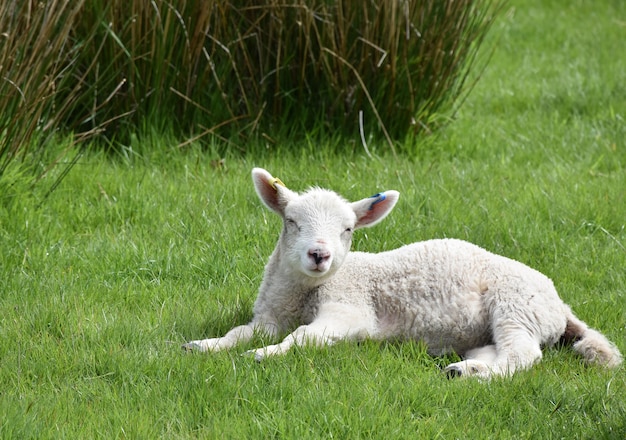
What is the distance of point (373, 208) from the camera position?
4.67m

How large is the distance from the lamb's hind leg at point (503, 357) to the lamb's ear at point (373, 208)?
75 centimetres

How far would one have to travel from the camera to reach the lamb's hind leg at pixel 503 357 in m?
4.10

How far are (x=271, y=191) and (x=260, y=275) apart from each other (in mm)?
717

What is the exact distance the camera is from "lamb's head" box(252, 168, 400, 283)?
429 cm

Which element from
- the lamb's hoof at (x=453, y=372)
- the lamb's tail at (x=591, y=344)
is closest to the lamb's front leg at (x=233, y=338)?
the lamb's hoof at (x=453, y=372)

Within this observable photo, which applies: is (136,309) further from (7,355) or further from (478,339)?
(478,339)

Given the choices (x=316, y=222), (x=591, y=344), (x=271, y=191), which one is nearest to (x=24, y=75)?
(x=271, y=191)

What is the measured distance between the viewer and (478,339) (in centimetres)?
449

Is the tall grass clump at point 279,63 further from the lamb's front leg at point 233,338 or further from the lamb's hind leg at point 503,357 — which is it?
the lamb's hind leg at point 503,357

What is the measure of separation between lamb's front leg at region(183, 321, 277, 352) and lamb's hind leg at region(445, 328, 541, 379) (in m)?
0.83

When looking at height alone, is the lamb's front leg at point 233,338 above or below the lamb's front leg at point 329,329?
below

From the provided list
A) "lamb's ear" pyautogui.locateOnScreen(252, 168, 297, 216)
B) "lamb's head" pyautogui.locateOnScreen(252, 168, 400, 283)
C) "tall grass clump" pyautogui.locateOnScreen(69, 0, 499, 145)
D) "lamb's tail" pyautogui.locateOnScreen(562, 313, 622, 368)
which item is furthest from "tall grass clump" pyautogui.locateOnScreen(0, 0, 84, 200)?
"lamb's tail" pyautogui.locateOnScreen(562, 313, 622, 368)

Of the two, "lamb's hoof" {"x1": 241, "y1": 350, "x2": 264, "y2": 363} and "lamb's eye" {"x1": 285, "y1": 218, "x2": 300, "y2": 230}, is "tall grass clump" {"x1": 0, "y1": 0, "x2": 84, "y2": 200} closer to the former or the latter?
"lamb's eye" {"x1": 285, "y1": 218, "x2": 300, "y2": 230}

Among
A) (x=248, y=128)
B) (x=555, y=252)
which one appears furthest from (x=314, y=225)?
(x=248, y=128)
